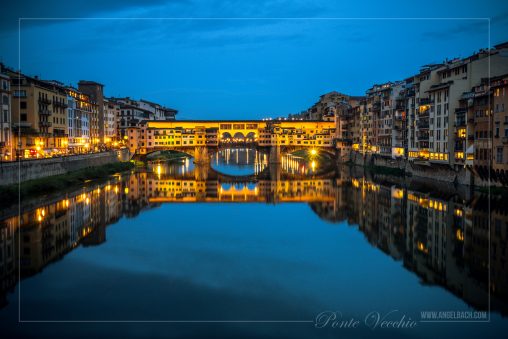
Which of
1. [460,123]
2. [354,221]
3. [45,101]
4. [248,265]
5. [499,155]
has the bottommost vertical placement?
[248,265]

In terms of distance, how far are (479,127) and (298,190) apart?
10.6 meters

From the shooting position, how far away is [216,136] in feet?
187

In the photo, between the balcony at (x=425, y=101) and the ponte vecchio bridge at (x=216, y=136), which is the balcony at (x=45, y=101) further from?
the balcony at (x=425, y=101)

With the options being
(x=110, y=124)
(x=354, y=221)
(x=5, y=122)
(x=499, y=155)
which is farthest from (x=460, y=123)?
(x=110, y=124)

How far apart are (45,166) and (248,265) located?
1883 cm

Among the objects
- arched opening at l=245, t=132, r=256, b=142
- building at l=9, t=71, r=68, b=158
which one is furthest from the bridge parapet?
building at l=9, t=71, r=68, b=158

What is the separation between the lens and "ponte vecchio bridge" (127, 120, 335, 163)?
5622cm

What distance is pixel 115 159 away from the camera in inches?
1870

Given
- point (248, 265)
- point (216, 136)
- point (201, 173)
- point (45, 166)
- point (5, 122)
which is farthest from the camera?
point (216, 136)

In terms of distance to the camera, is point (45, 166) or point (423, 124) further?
point (423, 124)

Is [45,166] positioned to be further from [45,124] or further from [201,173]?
[201,173]

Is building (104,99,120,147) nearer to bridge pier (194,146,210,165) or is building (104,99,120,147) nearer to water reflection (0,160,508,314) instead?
bridge pier (194,146,210,165)

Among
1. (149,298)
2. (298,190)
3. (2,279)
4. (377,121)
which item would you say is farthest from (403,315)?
(377,121)

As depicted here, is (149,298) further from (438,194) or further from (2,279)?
(438,194)
